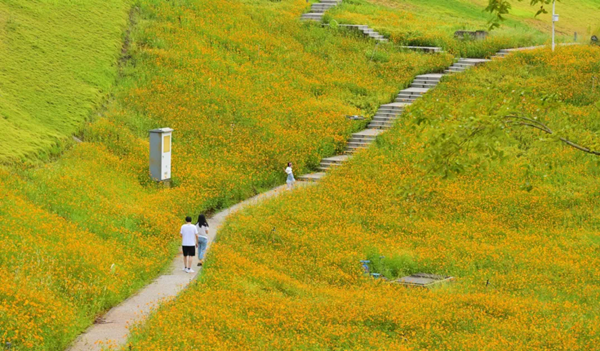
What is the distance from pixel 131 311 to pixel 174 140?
14.7 metres

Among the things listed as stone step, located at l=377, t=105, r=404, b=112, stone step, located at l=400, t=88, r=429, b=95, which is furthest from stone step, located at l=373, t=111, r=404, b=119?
stone step, located at l=400, t=88, r=429, b=95

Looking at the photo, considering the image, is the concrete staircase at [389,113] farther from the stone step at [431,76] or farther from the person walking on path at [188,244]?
the person walking on path at [188,244]

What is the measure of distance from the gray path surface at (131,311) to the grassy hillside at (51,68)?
8206mm

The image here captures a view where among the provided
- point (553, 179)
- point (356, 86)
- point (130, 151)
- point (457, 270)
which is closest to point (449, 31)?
point (356, 86)

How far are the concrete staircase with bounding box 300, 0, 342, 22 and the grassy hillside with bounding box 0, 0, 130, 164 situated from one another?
1244 cm

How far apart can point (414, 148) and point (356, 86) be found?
8328 mm

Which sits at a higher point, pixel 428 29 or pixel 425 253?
pixel 428 29

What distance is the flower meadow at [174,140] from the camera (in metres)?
A: 18.3

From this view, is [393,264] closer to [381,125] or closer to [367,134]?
[367,134]

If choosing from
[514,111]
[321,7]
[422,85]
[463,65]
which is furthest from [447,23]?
[514,111]

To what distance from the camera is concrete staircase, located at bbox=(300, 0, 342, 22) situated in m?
50.2

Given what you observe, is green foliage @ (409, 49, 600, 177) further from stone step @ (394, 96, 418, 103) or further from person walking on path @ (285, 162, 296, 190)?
person walking on path @ (285, 162, 296, 190)

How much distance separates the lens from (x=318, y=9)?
171 ft

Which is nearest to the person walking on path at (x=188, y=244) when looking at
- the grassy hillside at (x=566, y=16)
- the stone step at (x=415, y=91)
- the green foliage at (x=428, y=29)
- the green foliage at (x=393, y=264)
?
the green foliage at (x=393, y=264)
